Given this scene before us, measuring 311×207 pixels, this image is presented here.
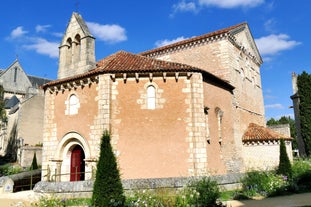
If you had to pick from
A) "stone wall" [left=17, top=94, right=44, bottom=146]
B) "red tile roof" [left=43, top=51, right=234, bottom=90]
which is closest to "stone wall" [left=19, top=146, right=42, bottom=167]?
"stone wall" [left=17, top=94, right=44, bottom=146]

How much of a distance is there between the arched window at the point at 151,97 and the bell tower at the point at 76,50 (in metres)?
4.09

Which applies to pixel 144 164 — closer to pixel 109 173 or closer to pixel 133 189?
pixel 133 189

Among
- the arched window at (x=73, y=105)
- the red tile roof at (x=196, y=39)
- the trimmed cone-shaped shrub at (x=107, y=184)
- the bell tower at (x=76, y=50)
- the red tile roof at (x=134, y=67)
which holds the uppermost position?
the red tile roof at (x=196, y=39)

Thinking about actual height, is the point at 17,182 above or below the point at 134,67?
below

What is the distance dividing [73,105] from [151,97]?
4.61 metres

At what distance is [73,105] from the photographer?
1616cm

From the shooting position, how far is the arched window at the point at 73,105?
16.0m

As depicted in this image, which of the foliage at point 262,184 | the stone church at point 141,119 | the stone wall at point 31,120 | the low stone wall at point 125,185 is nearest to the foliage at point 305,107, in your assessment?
the stone church at point 141,119

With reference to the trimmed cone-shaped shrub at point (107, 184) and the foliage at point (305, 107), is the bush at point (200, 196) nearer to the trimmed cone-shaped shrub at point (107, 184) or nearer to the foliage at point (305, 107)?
the trimmed cone-shaped shrub at point (107, 184)

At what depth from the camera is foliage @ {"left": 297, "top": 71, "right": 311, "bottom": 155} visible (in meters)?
26.6

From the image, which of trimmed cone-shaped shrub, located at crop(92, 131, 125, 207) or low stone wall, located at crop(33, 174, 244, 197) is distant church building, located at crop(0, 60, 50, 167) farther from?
trimmed cone-shaped shrub, located at crop(92, 131, 125, 207)

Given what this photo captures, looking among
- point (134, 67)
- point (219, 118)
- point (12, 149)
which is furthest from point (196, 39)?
point (12, 149)

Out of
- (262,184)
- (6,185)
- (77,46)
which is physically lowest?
(6,185)

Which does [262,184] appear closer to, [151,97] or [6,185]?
[151,97]
